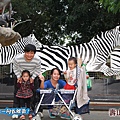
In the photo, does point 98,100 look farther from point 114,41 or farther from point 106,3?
point 114,41

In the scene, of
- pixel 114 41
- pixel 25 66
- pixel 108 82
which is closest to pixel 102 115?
pixel 25 66

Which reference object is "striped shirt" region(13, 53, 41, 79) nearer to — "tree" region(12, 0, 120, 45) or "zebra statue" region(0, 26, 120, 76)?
"zebra statue" region(0, 26, 120, 76)

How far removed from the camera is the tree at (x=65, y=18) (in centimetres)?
→ 1809

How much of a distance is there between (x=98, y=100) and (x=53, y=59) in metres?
3.05

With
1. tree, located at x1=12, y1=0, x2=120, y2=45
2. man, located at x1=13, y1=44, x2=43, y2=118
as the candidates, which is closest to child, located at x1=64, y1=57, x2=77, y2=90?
man, located at x1=13, y1=44, x2=43, y2=118

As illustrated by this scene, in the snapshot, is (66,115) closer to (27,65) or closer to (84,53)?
(27,65)

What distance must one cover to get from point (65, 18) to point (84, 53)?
23.1 feet

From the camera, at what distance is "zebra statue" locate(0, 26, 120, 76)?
38.7 feet

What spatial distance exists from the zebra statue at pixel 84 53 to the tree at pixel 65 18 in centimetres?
521

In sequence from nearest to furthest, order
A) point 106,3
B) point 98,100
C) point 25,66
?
point 25,66, point 106,3, point 98,100

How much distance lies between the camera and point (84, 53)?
40.3ft

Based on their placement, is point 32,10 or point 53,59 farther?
point 32,10

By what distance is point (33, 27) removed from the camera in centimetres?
2200

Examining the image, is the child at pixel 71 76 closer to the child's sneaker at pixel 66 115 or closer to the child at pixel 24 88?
the child's sneaker at pixel 66 115
